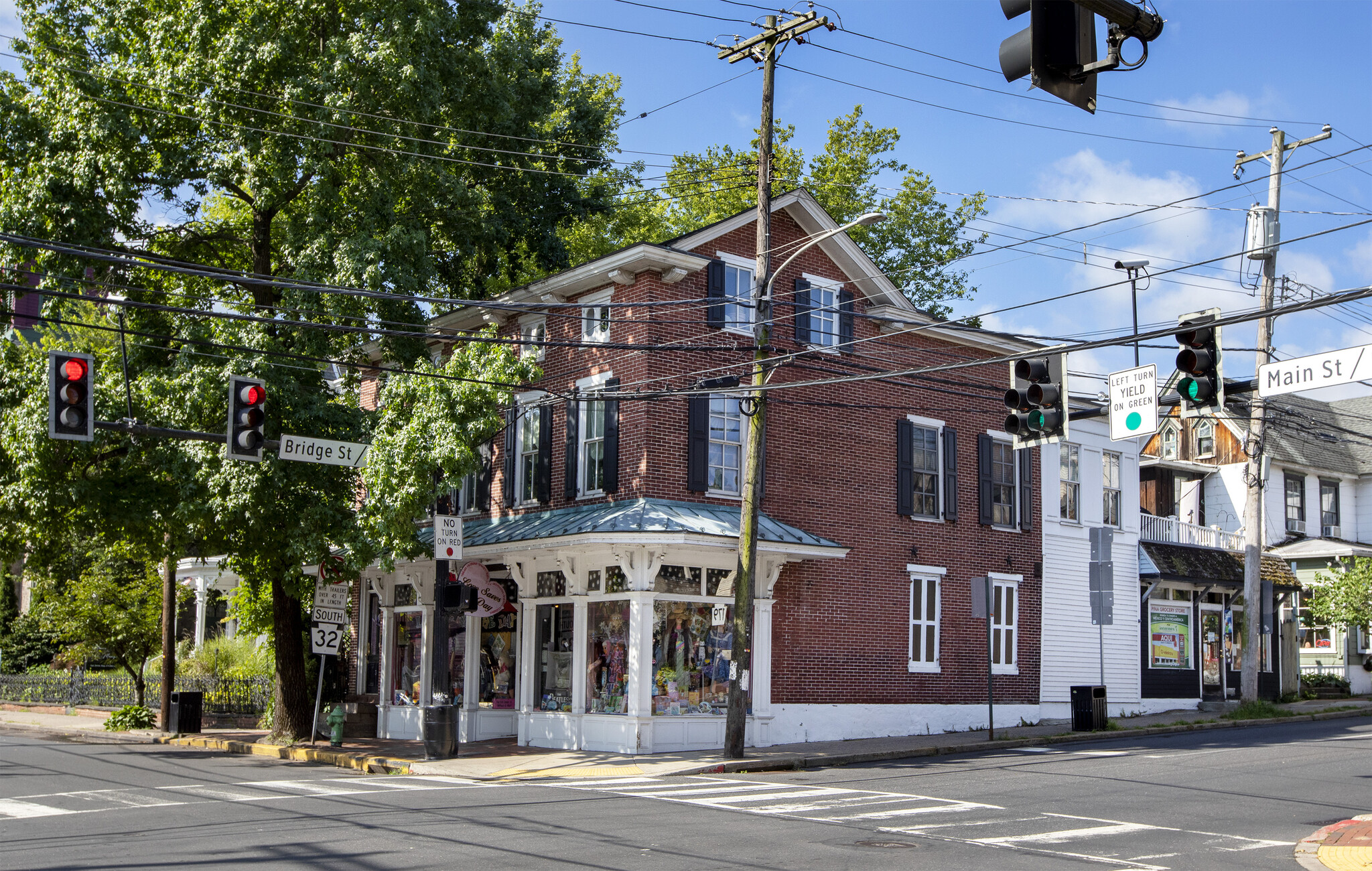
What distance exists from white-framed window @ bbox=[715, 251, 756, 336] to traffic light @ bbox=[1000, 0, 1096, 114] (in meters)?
17.5

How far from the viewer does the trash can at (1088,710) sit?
26.4 metres

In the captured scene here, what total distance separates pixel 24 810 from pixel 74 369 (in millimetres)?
5210


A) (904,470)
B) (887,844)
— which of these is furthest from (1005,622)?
(887,844)

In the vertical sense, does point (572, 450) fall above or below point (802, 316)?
below

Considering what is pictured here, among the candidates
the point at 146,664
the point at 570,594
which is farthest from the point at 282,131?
the point at 146,664

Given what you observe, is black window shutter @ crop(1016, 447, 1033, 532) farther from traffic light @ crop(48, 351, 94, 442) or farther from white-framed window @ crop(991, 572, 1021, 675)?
traffic light @ crop(48, 351, 94, 442)

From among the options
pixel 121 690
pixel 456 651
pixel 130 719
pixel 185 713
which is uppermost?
pixel 456 651

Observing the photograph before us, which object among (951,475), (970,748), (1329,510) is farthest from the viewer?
(1329,510)

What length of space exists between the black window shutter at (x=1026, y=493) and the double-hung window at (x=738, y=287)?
852cm

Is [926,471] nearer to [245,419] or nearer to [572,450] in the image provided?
[572,450]

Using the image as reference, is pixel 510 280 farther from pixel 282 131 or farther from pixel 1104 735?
pixel 1104 735

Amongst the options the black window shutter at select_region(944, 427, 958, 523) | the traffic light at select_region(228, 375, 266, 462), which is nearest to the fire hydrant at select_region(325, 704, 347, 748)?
the traffic light at select_region(228, 375, 266, 462)

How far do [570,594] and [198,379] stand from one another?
752 cm

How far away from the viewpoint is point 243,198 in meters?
23.0
